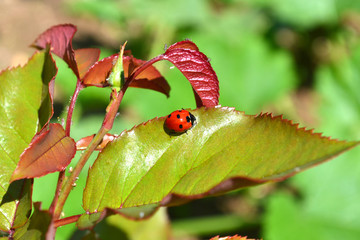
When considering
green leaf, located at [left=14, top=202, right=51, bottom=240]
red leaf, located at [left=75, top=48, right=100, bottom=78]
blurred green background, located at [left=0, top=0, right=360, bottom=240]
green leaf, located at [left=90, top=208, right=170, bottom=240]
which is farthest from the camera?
blurred green background, located at [left=0, top=0, right=360, bottom=240]

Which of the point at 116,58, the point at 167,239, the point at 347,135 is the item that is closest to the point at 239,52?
the point at 347,135

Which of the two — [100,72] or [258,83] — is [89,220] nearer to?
[100,72]

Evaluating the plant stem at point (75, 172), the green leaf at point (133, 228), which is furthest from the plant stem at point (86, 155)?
the green leaf at point (133, 228)

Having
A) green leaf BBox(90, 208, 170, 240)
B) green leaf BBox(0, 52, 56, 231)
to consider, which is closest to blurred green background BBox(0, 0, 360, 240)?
green leaf BBox(90, 208, 170, 240)

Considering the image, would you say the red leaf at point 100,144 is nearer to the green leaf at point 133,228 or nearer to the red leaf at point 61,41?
the red leaf at point 61,41

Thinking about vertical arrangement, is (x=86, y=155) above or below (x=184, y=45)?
below

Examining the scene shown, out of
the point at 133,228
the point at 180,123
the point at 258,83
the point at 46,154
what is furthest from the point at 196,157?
the point at 258,83

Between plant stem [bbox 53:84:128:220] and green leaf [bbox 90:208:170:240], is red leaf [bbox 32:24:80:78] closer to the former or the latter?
plant stem [bbox 53:84:128:220]
